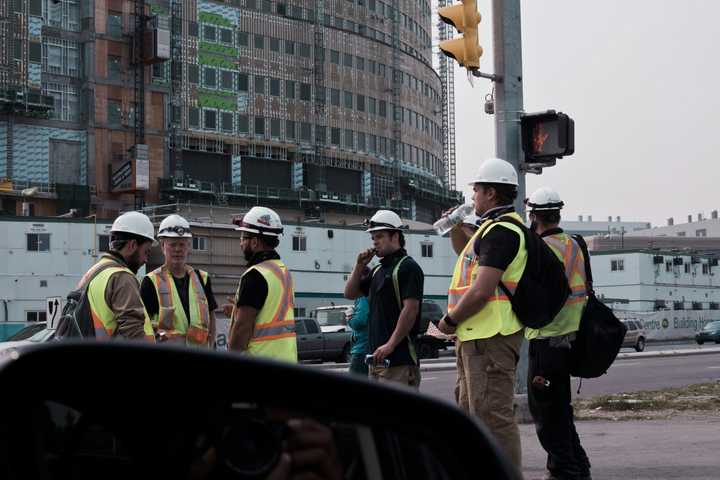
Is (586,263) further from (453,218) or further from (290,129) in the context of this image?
(290,129)

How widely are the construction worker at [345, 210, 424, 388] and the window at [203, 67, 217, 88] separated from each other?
74.8 meters

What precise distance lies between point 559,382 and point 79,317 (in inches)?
110

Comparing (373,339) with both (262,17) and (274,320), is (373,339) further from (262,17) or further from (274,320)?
(262,17)

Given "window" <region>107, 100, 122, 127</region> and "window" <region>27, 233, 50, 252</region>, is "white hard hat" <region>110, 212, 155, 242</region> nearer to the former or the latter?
"window" <region>27, 233, 50, 252</region>

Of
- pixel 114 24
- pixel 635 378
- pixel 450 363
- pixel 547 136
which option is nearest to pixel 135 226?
pixel 547 136

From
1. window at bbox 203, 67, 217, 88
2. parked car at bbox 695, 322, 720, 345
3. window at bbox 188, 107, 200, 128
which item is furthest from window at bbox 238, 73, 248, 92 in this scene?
parked car at bbox 695, 322, 720, 345

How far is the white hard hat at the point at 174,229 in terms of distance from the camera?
337 inches

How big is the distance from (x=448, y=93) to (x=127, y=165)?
158 feet

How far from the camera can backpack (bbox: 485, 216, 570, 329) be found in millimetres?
6402

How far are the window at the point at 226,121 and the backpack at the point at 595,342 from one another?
251ft

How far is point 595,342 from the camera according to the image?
7.45 m

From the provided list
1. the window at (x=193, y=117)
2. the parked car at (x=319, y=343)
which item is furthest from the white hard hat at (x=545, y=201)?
the window at (x=193, y=117)

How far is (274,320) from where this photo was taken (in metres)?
6.85

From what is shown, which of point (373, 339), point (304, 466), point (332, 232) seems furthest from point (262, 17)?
point (304, 466)
